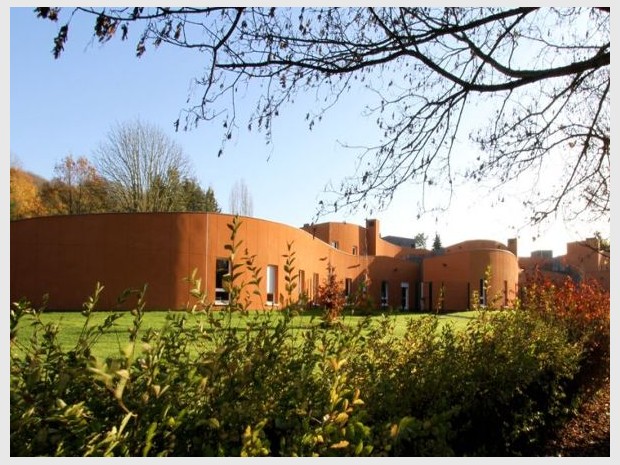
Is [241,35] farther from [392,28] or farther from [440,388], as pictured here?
[440,388]

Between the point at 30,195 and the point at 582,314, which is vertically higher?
the point at 30,195

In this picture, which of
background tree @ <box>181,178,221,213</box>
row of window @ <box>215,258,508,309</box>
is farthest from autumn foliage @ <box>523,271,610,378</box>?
background tree @ <box>181,178,221,213</box>

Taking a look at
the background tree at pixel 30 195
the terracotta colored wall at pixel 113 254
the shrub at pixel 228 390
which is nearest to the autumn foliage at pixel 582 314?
the shrub at pixel 228 390

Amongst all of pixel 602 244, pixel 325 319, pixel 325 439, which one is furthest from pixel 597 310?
pixel 325 439

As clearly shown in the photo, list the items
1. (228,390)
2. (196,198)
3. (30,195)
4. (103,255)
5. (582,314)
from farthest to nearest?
(30,195) < (196,198) < (103,255) < (582,314) < (228,390)

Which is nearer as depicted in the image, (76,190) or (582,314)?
(582,314)

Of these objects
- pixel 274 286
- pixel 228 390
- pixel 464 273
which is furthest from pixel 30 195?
pixel 228 390

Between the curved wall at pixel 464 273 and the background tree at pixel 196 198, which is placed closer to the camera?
the background tree at pixel 196 198

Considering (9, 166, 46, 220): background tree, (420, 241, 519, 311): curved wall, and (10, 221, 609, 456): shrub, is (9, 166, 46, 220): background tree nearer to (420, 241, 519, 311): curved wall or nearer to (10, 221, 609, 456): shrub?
(420, 241, 519, 311): curved wall

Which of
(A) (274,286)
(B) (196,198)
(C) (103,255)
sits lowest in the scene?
(A) (274,286)

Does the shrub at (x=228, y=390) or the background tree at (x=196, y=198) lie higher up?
the background tree at (x=196, y=198)

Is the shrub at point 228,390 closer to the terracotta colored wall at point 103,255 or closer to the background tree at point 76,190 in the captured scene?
the terracotta colored wall at point 103,255

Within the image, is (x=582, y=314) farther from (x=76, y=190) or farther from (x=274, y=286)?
(x=76, y=190)

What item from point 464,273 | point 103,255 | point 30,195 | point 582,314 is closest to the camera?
point 582,314
